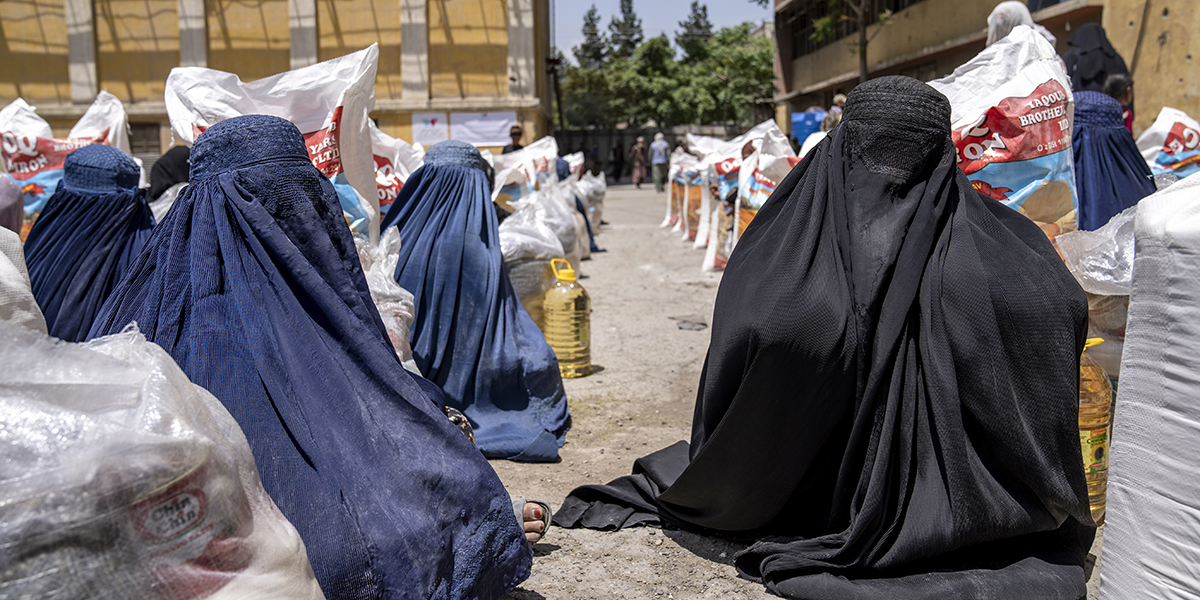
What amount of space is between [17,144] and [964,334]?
5924mm

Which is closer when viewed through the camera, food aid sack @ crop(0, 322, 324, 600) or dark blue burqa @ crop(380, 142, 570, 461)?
food aid sack @ crop(0, 322, 324, 600)

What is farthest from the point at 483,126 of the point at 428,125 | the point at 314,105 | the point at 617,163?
the point at 617,163

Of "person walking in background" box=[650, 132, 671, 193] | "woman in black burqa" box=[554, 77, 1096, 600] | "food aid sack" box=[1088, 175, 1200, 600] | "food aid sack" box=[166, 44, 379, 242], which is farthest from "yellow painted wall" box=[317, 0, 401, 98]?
"food aid sack" box=[1088, 175, 1200, 600]

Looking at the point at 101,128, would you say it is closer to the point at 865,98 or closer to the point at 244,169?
the point at 244,169

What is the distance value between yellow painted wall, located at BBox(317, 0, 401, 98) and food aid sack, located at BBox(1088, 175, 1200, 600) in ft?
51.2

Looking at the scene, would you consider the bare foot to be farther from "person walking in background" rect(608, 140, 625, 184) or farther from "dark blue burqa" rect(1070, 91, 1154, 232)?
"person walking in background" rect(608, 140, 625, 184)

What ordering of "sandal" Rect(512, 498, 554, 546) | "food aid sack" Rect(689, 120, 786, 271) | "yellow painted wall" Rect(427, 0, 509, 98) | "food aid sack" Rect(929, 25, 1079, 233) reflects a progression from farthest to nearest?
"yellow painted wall" Rect(427, 0, 509, 98)
"food aid sack" Rect(689, 120, 786, 271)
"food aid sack" Rect(929, 25, 1079, 233)
"sandal" Rect(512, 498, 554, 546)

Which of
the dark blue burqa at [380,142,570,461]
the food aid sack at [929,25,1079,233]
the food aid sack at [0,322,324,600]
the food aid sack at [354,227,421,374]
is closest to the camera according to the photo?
the food aid sack at [0,322,324,600]

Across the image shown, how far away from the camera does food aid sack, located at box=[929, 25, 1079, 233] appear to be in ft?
10.6

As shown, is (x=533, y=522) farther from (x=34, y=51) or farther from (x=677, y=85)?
(x=677, y=85)

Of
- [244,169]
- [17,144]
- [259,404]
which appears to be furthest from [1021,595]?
[17,144]

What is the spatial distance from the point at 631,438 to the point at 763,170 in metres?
3.08

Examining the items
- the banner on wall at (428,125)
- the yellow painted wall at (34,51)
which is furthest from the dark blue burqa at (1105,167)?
the yellow painted wall at (34,51)

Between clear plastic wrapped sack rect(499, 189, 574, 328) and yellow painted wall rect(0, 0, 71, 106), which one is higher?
yellow painted wall rect(0, 0, 71, 106)
